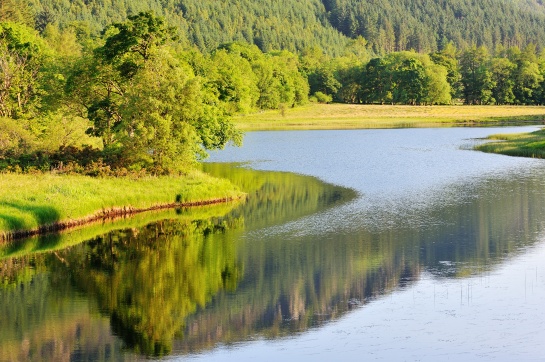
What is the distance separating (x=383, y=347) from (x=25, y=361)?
10.3 m

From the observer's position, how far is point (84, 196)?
4147cm

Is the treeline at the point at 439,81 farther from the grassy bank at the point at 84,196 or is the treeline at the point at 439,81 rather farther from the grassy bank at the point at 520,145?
the grassy bank at the point at 84,196

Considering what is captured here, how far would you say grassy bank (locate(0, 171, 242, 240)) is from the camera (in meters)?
37.7

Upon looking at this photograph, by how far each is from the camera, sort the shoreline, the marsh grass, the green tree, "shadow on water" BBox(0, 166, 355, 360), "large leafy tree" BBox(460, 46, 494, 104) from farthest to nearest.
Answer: "large leafy tree" BBox(460, 46, 494, 104) < the green tree < the shoreline < the marsh grass < "shadow on water" BBox(0, 166, 355, 360)

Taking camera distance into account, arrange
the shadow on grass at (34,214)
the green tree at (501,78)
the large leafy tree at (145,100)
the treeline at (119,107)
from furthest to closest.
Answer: the green tree at (501,78) → the treeline at (119,107) → the large leafy tree at (145,100) → the shadow on grass at (34,214)

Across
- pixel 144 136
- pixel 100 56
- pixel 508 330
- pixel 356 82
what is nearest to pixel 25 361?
pixel 508 330

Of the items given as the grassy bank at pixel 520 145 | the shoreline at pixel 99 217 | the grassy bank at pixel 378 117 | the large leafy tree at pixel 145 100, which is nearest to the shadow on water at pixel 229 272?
the shoreline at pixel 99 217

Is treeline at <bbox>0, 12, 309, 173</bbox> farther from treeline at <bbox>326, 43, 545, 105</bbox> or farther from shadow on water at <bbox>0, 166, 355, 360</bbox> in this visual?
treeline at <bbox>326, 43, 545, 105</bbox>

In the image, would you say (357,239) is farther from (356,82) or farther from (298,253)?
(356,82)

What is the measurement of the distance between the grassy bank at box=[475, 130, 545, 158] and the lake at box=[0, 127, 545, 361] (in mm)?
23813

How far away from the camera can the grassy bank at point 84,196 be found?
37.7 meters

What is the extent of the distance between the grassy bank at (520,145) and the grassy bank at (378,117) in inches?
1558

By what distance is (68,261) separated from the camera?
33.5 metres

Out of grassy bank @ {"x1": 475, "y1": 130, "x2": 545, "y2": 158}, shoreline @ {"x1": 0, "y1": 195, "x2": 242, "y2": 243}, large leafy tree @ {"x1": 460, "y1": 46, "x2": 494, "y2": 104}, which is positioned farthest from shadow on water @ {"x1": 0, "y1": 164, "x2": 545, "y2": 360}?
large leafy tree @ {"x1": 460, "y1": 46, "x2": 494, "y2": 104}
